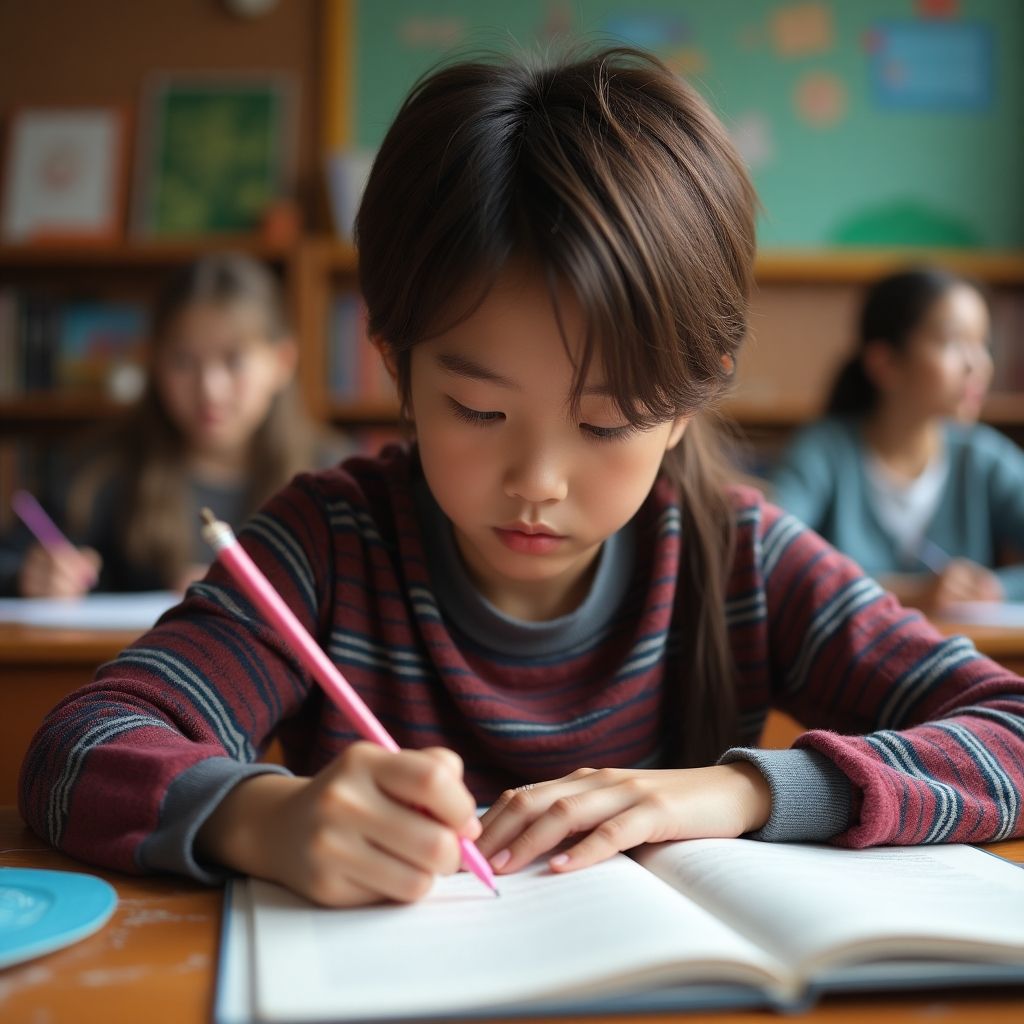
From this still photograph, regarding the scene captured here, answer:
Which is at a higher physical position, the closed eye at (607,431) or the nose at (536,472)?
the closed eye at (607,431)

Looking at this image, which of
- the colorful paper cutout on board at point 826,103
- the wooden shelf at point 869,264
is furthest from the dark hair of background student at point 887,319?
the colorful paper cutout on board at point 826,103

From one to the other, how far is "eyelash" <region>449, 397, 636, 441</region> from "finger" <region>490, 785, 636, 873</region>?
0.73 ft

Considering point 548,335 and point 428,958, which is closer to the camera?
point 428,958

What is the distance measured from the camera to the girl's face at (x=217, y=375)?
95.0 inches

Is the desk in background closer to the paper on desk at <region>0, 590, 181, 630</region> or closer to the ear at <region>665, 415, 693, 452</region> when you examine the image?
the paper on desk at <region>0, 590, 181, 630</region>

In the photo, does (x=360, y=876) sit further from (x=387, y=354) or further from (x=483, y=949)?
(x=387, y=354)

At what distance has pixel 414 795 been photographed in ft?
1.89

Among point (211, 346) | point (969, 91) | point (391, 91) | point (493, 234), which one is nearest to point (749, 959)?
point (493, 234)

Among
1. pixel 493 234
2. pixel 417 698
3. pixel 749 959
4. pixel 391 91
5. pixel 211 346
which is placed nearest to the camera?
pixel 749 959

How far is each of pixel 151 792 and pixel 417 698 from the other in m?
0.32

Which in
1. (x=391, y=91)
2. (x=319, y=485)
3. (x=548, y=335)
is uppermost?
(x=391, y=91)

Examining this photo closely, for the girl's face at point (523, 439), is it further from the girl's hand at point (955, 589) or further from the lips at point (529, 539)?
the girl's hand at point (955, 589)

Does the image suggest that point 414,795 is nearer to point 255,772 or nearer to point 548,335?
point 255,772

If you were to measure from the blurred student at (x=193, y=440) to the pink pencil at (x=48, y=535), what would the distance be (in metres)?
0.03
